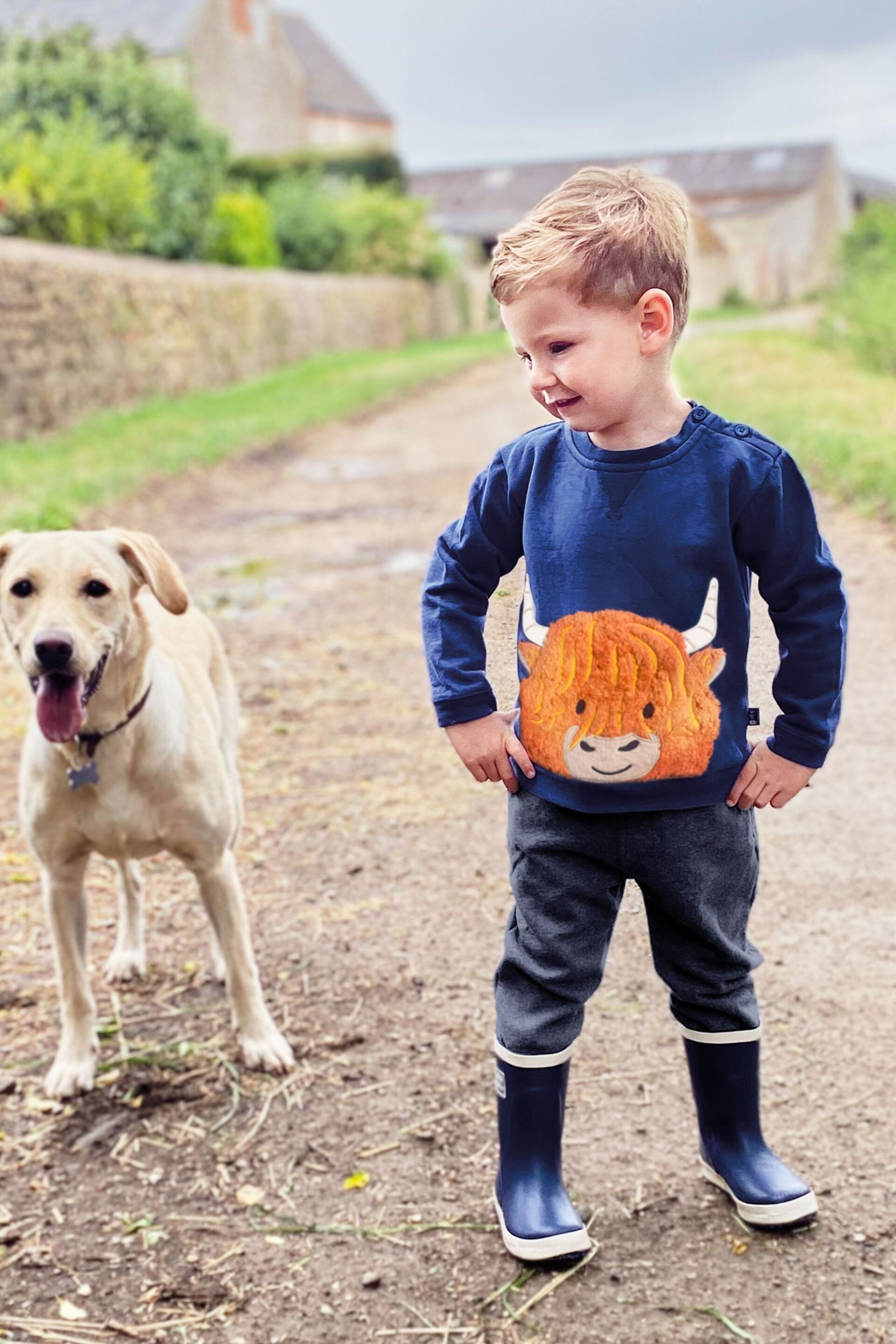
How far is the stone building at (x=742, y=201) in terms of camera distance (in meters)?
61.7

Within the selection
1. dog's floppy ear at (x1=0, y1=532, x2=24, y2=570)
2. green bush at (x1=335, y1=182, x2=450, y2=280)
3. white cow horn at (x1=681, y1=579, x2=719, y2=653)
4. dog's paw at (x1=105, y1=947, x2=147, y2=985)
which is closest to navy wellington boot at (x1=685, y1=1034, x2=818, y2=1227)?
white cow horn at (x1=681, y1=579, x2=719, y2=653)

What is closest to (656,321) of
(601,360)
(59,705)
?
(601,360)

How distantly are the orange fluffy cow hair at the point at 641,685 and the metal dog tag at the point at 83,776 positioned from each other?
122cm

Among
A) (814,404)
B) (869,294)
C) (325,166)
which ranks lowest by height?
(814,404)

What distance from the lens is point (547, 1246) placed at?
234cm

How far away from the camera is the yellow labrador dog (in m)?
2.80

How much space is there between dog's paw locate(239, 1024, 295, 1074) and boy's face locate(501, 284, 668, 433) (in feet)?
5.78

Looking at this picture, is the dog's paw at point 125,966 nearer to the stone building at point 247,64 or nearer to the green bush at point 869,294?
the green bush at point 869,294

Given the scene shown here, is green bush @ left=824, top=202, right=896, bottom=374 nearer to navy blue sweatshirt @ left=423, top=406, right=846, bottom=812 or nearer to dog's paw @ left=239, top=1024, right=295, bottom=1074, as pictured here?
dog's paw @ left=239, top=1024, right=295, bottom=1074

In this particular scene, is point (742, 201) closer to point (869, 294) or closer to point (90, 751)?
point (869, 294)

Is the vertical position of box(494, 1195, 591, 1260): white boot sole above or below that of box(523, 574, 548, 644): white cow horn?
below

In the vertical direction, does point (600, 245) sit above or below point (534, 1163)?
above

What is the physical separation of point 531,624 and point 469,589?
15 centimetres

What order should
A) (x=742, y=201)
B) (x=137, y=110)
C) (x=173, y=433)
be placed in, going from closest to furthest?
(x=173, y=433), (x=137, y=110), (x=742, y=201)
